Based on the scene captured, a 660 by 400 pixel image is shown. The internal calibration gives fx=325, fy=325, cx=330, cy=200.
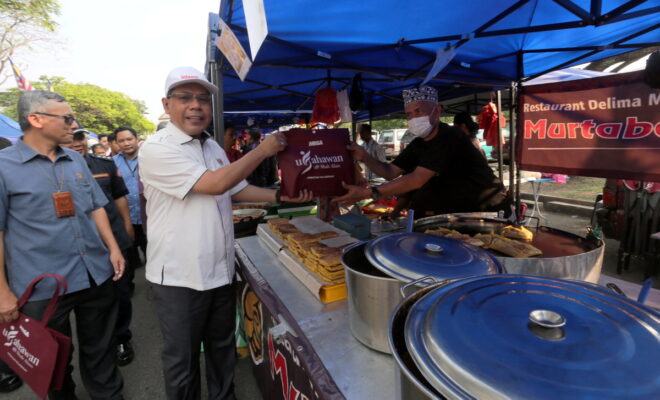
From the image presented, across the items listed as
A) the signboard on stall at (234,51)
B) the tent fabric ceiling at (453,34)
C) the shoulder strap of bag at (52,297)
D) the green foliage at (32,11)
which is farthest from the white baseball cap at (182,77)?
the green foliage at (32,11)

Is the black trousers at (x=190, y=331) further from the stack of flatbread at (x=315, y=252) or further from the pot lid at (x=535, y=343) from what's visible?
the pot lid at (x=535, y=343)

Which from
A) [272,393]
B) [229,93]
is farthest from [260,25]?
[229,93]

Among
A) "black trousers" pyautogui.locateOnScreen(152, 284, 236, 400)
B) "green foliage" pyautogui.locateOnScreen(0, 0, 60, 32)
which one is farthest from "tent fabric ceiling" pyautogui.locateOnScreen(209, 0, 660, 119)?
"green foliage" pyautogui.locateOnScreen(0, 0, 60, 32)

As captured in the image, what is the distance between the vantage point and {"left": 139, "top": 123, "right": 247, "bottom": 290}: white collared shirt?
1.56m

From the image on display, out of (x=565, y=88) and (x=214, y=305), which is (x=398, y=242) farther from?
(x=565, y=88)

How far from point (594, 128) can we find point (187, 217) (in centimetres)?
262

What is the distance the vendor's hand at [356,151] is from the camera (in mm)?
1877

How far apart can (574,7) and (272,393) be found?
307 centimetres

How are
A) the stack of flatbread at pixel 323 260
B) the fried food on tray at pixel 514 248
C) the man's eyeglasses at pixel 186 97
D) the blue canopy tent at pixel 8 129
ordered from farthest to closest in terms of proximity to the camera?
the blue canopy tent at pixel 8 129 < the man's eyeglasses at pixel 186 97 < the stack of flatbread at pixel 323 260 < the fried food on tray at pixel 514 248

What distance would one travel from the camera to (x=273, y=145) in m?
1.64

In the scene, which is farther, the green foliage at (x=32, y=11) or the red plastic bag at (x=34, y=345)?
the green foliage at (x=32, y=11)

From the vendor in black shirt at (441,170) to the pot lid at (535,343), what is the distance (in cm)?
151

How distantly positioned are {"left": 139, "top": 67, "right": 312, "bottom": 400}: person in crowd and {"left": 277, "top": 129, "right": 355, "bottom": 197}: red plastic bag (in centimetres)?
7

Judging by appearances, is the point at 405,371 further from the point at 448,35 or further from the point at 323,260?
the point at 448,35
